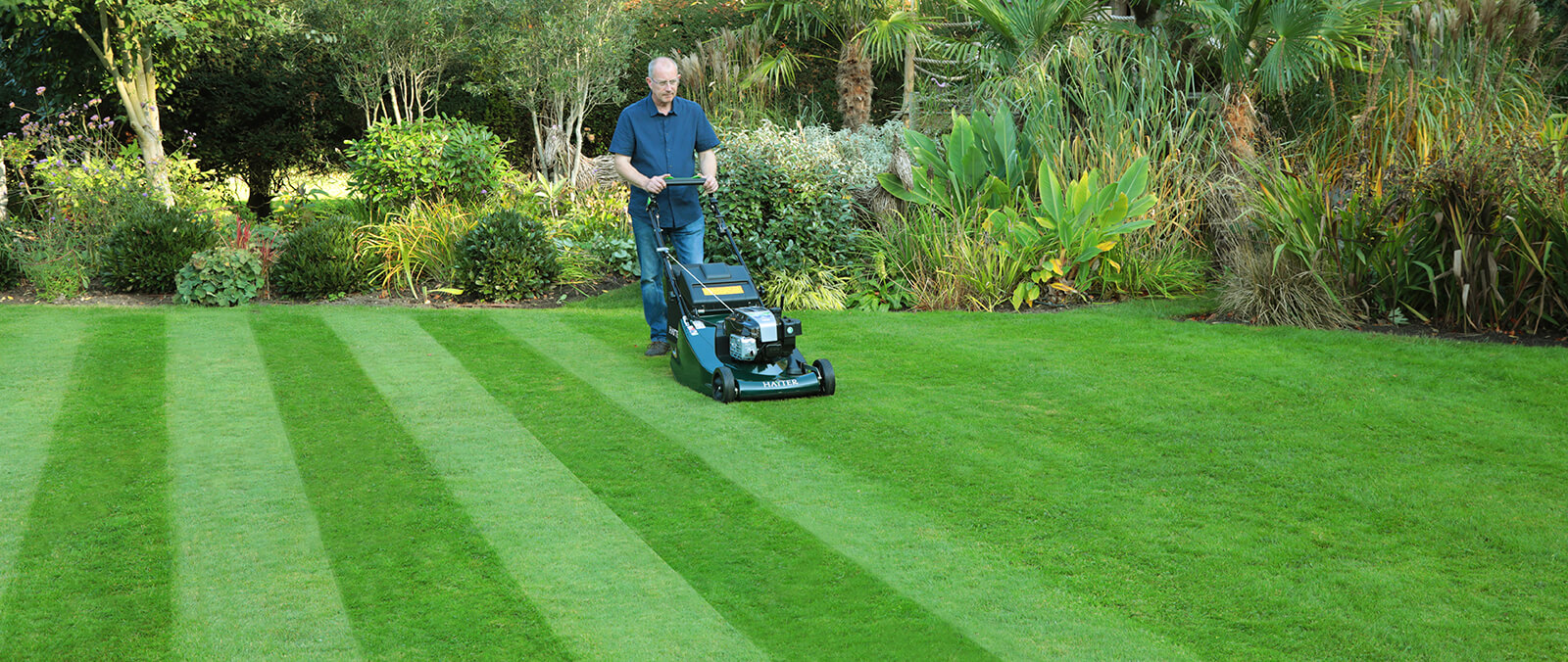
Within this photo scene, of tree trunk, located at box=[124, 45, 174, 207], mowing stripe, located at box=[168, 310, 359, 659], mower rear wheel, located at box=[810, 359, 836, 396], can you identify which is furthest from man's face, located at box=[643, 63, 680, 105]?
tree trunk, located at box=[124, 45, 174, 207]

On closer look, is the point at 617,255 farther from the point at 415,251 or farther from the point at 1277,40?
the point at 1277,40

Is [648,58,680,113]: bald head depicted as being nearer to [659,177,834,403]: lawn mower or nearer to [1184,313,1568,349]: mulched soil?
[659,177,834,403]: lawn mower

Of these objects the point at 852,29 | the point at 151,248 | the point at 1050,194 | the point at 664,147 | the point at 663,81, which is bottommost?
the point at 151,248

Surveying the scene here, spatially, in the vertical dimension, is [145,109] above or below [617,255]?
above

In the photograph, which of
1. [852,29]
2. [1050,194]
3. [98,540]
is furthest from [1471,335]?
[852,29]

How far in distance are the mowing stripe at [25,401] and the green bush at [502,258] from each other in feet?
8.42

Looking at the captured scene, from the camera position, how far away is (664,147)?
627cm

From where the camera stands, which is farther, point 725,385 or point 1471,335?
point 1471,335

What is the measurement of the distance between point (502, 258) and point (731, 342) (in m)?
3.69

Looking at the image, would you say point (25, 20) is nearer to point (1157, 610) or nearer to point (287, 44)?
point (287, 44)

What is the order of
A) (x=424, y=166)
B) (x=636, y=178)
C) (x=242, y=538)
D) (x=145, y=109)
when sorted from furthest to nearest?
1. (x=145, y=109)
2. (x=424, y=166)
3. (x=636, y=178)
4. (x=242, y=538)

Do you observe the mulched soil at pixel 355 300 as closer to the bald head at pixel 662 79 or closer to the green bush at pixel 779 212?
the green bush at pixel 779 212

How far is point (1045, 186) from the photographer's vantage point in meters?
7.94

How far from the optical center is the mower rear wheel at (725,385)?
5.34 meters
